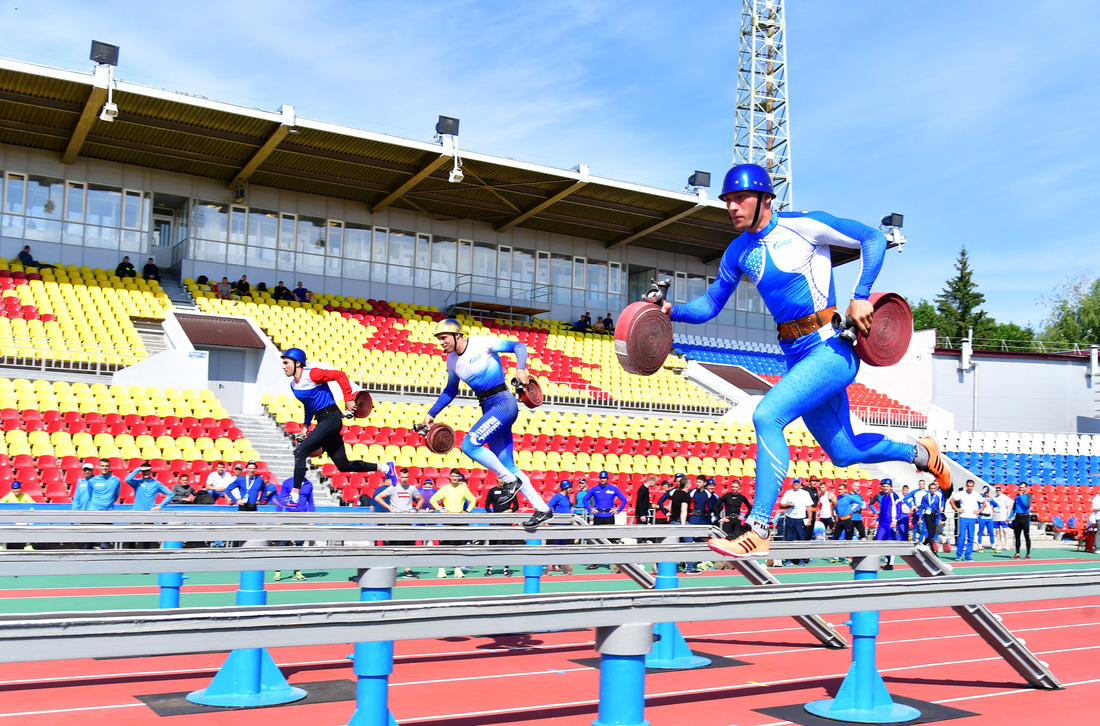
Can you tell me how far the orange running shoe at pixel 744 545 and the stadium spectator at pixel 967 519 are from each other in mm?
17509

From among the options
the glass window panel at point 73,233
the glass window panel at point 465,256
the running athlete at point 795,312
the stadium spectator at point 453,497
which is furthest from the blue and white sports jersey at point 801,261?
the glass window panel at point 465,256

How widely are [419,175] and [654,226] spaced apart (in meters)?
10.2

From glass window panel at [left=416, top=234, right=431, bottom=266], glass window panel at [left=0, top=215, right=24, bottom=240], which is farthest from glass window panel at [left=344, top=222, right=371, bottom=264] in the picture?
glass window panel at [left=0, top=215, right=24, bottom=240]

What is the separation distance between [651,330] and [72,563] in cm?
342

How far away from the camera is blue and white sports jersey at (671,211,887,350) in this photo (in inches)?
227

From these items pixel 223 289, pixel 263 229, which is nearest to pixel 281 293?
pixel 223 289

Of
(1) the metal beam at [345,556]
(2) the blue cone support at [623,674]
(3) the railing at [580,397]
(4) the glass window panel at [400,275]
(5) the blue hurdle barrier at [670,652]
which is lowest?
(5) the blue hurdle barrier at [670,652]

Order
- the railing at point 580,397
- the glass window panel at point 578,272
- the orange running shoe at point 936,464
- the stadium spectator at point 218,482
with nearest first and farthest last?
1. the orange running shoe at point 936,464
2. the stadium spectator at point 218,482
3. the railing at point 580,397
4. the glass window panel at point 578,272

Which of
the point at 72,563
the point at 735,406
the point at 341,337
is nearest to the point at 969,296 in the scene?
the point at 735,406

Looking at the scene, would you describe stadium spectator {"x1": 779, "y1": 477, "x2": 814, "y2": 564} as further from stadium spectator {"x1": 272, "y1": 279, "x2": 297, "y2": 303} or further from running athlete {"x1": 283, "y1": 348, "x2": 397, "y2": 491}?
stadium spectator {"x1": 272, "y1": 279, "x2": 297, "y2": 303}

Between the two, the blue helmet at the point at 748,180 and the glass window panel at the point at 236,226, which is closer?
the blue helmet at the point at 748,180

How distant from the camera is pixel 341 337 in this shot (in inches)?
1149

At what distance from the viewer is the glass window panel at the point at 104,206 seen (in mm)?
31266

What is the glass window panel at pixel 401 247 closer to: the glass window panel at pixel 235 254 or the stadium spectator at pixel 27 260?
the glass window panel at pixel 235 254
